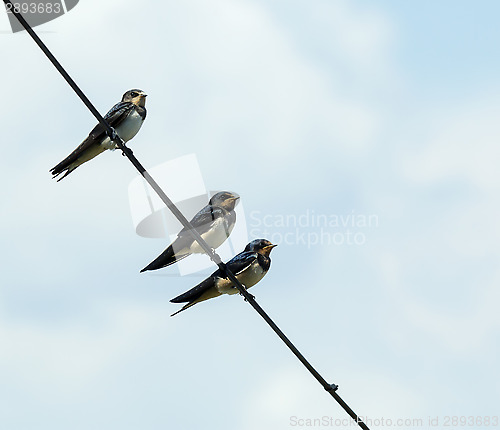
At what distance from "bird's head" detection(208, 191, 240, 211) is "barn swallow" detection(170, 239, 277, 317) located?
18.8 inches

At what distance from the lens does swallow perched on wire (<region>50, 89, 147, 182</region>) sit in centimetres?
964

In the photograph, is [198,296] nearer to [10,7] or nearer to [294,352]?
[294,352]

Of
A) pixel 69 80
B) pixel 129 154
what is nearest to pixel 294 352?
pixel 129 154

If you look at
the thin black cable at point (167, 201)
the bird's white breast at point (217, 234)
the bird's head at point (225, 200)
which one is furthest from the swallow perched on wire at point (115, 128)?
the thin black cable at point (167, 201)

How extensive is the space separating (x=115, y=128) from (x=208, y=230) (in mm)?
1923

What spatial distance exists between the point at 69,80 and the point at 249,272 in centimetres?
336

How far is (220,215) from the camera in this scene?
912 centimetres

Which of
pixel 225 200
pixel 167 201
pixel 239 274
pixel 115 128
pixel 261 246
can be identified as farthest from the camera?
pixel 115 128

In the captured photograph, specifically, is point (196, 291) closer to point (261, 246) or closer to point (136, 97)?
point (261, 246)

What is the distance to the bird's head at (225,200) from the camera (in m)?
9.20

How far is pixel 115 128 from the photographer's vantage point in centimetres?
1006

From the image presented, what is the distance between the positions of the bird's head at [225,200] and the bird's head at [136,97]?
1.83m

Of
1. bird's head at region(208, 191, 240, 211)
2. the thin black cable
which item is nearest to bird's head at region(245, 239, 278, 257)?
bird's head at region(208, 191, 240, 211)

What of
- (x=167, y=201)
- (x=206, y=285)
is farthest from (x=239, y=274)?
(x=167, y=201)
